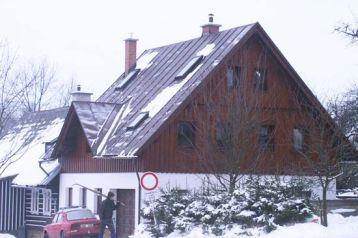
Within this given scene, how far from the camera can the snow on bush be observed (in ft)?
81.8

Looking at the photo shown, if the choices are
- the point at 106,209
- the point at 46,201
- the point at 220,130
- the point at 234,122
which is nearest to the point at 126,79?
the point at 46,201

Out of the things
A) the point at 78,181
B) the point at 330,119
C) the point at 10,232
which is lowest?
the point at 10,232

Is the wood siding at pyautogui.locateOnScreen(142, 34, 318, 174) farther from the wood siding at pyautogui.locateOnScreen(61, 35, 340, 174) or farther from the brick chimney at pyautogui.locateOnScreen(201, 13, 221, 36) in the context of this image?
the brick chimney at pyautogui.locateOnScreen(201, 13, 221, 36)

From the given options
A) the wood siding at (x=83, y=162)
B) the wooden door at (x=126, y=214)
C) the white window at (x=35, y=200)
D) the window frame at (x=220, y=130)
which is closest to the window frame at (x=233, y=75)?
the window frame at (x=220, y=130)

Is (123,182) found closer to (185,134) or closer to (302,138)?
(185,134)

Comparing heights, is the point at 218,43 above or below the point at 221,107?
above

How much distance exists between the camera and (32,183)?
133 ft

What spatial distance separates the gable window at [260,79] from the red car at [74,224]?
885cm

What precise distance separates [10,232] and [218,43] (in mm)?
16241

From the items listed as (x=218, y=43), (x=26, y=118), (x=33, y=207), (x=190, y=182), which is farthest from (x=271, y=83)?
(x=26, y=118)

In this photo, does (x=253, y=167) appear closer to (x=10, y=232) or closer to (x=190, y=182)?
(x=190, y=182)

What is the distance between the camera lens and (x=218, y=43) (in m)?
36.7

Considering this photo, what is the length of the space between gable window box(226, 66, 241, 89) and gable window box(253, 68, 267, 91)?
3.08 feet

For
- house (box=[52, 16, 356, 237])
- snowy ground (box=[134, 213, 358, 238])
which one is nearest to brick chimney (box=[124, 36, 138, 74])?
house (box=[52, 16, 356, 237])
